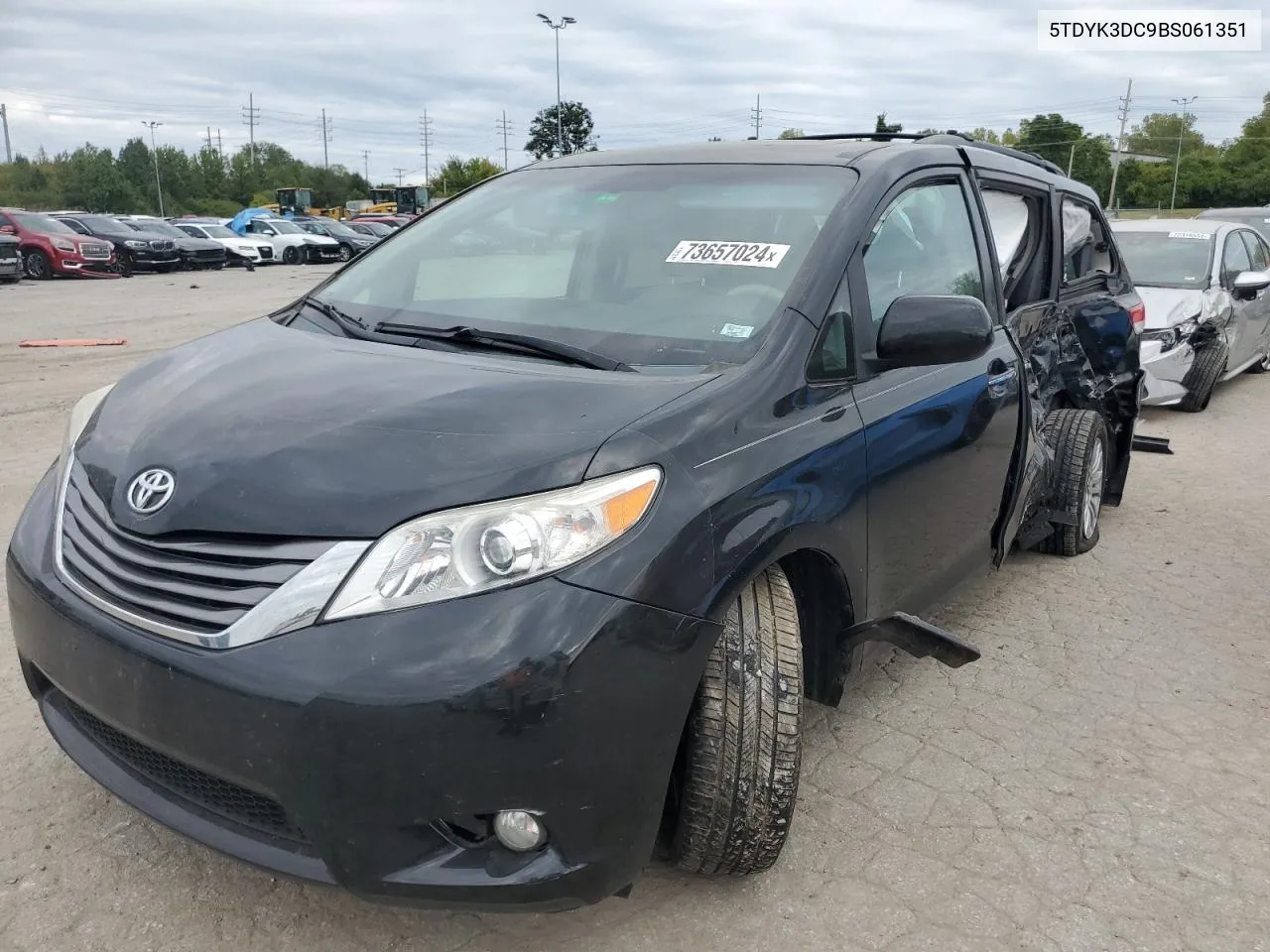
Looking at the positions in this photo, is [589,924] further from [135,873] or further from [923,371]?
[923,371]

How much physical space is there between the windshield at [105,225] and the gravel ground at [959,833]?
82.3 feet

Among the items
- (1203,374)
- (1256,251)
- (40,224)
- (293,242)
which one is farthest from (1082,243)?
(293,242)

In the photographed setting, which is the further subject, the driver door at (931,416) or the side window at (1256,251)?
the side window at (1256,251)

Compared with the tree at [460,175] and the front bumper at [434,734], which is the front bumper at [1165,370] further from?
the tree at [460,175]

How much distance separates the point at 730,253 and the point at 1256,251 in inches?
380

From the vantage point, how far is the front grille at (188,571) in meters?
1.90

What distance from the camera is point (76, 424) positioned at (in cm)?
268

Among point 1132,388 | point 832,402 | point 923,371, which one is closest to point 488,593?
point 832,402

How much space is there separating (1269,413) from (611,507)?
8.82 meters

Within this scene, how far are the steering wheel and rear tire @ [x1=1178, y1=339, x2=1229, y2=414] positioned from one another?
23.3 ft

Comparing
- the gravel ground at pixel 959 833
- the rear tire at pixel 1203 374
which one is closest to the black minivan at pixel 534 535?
the gravel ground at pixel 959 833

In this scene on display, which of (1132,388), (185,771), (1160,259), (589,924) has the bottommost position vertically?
(589,924)

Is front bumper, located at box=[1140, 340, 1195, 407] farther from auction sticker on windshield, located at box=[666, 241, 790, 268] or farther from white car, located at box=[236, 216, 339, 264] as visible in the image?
white car, located at box=[236, 216, 339, 264]

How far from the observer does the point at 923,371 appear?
3.01 m
